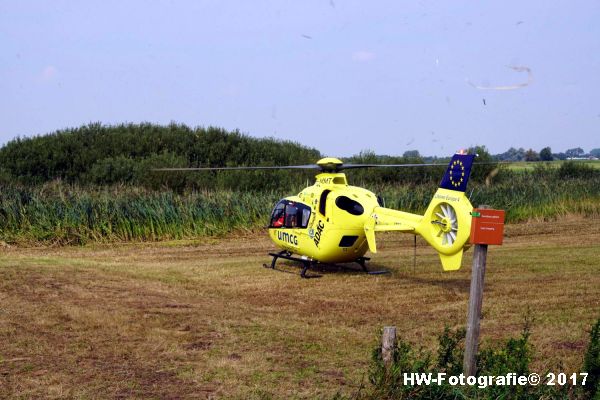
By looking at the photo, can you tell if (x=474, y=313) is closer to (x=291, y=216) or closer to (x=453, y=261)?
(x=453, y=261)

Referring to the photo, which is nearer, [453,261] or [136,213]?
[453,261]

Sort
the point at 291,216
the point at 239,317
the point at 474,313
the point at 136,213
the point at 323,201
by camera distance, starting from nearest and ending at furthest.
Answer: the point at 474,313 → the point at 239,317 → the point at 323,201 → the point at 291,216 → the point at 136,213

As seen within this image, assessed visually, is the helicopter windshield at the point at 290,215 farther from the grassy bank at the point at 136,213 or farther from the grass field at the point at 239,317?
the grassy bank at the point at 136,213

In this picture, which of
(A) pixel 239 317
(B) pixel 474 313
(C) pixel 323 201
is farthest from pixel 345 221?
(B) pixel 474 313

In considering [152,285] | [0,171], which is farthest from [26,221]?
[0,171]

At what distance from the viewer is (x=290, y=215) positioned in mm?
16875

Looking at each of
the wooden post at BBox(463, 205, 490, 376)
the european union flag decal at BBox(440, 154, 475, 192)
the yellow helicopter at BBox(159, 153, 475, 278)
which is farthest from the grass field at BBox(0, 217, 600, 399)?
the european union flag decal at BBox(440, 154, 475, 192)

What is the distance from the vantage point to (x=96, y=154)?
147ft

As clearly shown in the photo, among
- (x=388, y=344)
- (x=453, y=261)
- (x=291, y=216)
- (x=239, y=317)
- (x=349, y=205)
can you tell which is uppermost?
(x=349, y=205)

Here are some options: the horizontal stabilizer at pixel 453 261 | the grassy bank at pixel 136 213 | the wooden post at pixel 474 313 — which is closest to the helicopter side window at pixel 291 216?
the horizontal stabilizer at pixel 453 261

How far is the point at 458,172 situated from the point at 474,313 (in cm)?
462

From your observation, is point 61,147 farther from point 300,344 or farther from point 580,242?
point 300,344

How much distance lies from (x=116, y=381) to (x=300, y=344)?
2.78 m

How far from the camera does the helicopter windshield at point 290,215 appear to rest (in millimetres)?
16469
